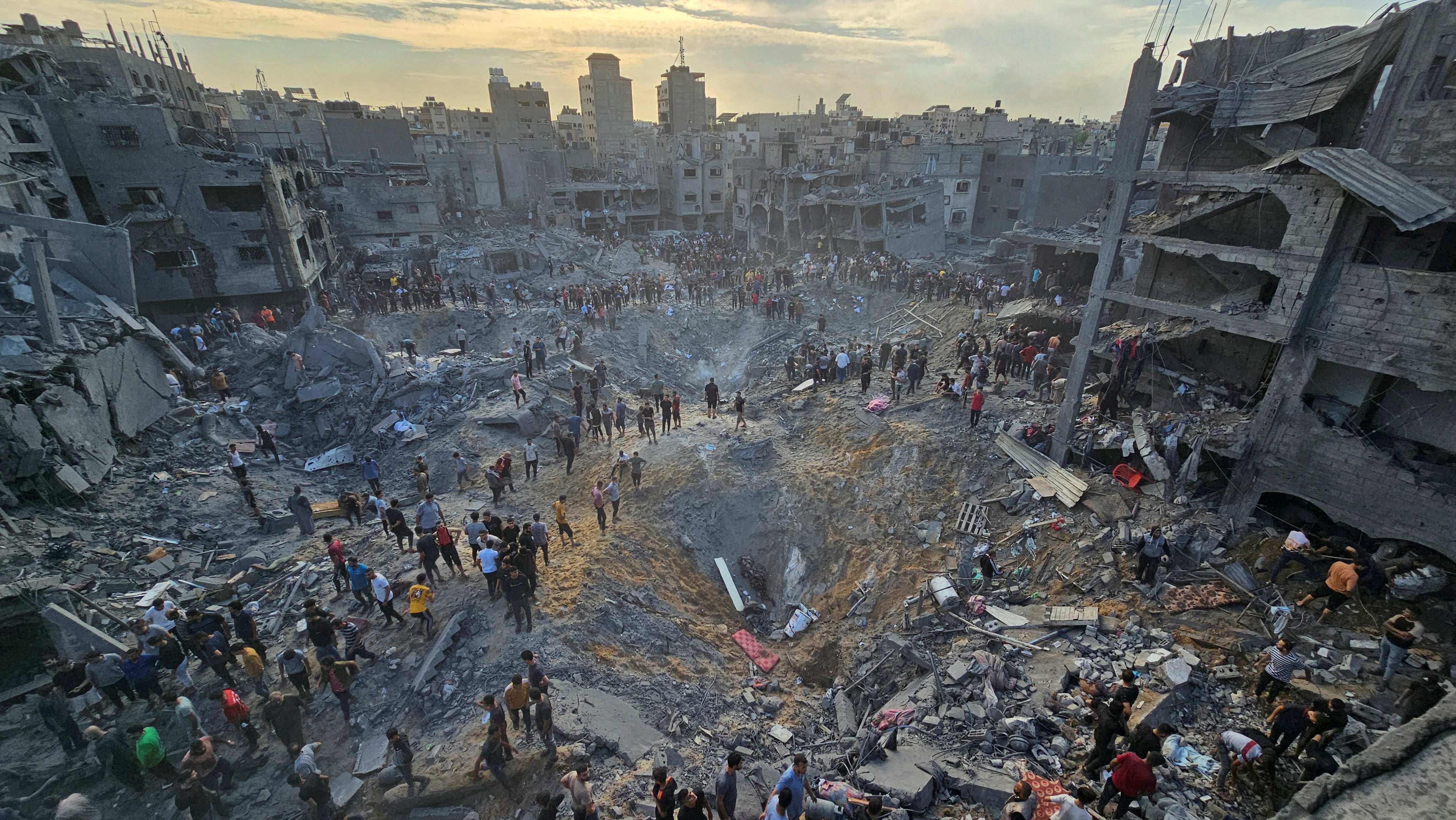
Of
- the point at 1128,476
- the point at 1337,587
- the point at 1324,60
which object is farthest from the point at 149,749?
the point at 1324,60

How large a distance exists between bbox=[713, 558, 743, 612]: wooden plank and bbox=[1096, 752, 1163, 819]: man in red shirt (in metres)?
7.83

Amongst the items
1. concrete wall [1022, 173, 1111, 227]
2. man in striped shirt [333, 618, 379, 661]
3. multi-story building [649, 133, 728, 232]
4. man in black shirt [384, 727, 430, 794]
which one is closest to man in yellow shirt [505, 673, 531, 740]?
man in black shirt [384, 727, 430, 794]

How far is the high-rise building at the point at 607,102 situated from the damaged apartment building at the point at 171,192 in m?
57.9

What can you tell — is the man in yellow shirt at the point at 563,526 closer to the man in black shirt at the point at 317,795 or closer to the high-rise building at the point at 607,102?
the man in black shirt at the point at 317,795

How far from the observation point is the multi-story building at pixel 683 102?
3004 inches

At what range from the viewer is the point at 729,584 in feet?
45.2

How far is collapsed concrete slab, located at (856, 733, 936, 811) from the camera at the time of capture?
6.95 metres

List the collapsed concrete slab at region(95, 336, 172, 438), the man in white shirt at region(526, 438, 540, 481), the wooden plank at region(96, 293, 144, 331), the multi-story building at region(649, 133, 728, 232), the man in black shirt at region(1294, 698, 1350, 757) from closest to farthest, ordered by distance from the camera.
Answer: the man in black shirt at region(1294, 698, 1350, 757)
the collapsed concrete slab at region(95, 336, 172, 438)
the man in white shirt at region(526, 438, 540, 481)
the wooden plank at region(96, 293, 144, 331)
the multi-story building at region(649, 133, 728, 232)

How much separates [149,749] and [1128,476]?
16.2 meters

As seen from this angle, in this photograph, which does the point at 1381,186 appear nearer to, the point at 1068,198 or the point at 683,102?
the point at 1068,198

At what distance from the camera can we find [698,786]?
24.6 feet

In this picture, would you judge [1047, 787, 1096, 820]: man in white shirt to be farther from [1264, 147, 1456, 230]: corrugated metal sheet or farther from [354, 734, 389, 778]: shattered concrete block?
[1264, 147, 1456, 230]: corrugated metal sheet

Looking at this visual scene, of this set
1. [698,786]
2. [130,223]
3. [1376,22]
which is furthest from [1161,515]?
[130,223]

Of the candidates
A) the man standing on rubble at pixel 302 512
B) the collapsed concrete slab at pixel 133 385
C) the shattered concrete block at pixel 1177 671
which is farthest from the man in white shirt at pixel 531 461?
the shattered concrete block at pixel 1177 671
